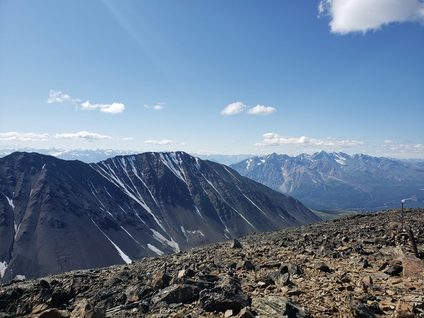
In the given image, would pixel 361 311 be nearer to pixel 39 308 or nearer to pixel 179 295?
pixel 179 295

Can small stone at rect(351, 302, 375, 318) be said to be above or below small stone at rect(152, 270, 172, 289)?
above

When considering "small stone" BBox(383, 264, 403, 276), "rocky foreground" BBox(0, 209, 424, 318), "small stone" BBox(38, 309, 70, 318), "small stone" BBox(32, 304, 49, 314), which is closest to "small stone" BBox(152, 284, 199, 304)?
"rocky foreground" BBox(0, 209, 424, 318)

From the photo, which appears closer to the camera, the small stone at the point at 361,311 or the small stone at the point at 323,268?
the small stone at the point at 361,311

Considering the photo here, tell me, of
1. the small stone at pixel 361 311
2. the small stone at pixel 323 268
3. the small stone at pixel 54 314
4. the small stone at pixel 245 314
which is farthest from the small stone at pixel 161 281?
the small stone at pixel 361 311

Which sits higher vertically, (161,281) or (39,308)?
(161,281)

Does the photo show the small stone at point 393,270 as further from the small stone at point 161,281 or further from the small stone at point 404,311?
the small stone at point 161,281

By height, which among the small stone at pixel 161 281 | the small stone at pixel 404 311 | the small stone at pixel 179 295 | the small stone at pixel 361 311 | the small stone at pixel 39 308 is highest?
the small stone at pixel 404 311

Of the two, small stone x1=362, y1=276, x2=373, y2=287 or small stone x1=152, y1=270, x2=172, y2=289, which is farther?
small stone x1=152, y1=270, x2=172, y2=289

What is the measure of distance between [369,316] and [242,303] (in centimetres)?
559

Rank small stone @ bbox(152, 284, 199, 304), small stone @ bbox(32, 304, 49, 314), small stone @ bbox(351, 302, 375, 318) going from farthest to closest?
small stone @ bbox(32, 304, 49, 314) → small stone @ bbox(152, 284, 199, 304) → small stone @ bbox(351, 302, 375, 318)

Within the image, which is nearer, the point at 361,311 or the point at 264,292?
the point at 361,311

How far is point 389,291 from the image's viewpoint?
730 inches

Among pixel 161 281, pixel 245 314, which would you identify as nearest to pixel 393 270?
pixel 245 314

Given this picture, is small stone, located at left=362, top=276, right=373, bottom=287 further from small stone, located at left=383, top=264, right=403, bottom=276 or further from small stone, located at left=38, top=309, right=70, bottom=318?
small stone, located at left=38, top=309, right=70, bottom=318
